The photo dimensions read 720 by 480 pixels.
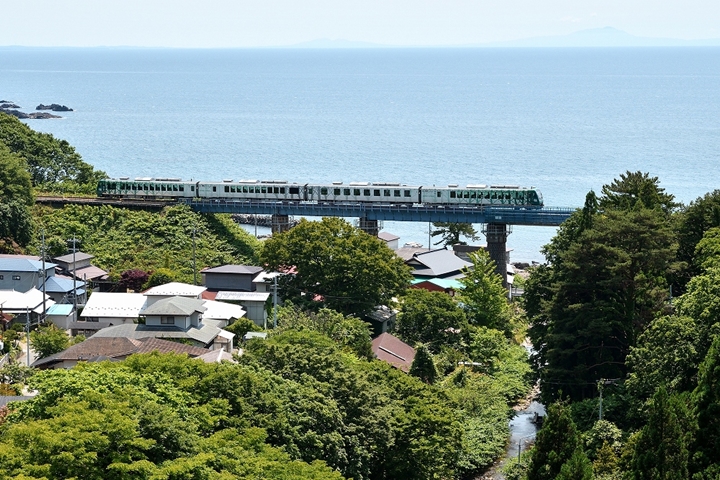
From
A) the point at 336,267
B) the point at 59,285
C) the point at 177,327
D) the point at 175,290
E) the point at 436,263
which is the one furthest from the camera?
the point at 436,263

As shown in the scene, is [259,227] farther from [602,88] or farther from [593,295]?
[602,88]

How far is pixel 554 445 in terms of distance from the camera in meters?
23.3

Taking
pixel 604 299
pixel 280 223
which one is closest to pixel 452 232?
pixel 280 223

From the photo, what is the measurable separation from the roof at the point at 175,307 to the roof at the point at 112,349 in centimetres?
221

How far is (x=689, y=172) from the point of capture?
86.9 metres

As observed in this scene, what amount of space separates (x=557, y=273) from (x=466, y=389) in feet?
16.1

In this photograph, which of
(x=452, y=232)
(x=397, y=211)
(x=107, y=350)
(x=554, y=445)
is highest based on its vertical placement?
(x=397, y=211)

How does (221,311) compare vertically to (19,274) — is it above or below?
below

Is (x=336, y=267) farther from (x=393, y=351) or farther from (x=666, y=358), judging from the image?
(x=666, y=358)

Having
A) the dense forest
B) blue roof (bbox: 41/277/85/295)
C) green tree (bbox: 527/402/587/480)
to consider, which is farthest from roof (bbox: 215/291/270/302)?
green tree (bbox: 527/402/587/480)

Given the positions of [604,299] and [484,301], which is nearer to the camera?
[604,299]

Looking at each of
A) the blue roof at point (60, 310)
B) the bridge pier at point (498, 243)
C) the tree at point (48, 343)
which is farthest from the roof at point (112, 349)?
the bridge pier at point (498, 243)

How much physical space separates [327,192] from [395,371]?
23.8 metres

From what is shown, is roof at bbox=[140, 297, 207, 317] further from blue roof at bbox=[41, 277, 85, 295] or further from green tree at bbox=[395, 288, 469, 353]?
green tree at bbox=[395, 288, 469, 353]
